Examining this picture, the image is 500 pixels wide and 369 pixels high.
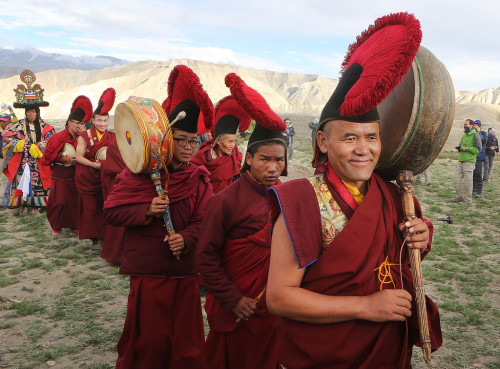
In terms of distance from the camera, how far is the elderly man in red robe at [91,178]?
261 inches

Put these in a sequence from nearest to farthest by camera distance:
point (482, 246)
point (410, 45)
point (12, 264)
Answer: point (410, 45)
point (12, 264)
point (482, 246)

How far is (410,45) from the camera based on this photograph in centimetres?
150

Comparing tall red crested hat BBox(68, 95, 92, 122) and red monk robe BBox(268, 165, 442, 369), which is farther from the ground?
tall red crested hat BBox(68, 95, 92, 122)

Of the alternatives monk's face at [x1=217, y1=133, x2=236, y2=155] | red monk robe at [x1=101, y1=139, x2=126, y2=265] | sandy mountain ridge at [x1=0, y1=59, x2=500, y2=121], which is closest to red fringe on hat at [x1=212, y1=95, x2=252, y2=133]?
monk's face at [x1=217, y1=133, x2=236, y2=155]

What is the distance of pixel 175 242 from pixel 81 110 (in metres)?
5.22

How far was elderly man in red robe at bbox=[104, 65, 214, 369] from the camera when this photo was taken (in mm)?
2898

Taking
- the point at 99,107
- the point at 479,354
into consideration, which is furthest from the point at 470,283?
the point at 99,107

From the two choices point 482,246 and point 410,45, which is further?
point 482,246

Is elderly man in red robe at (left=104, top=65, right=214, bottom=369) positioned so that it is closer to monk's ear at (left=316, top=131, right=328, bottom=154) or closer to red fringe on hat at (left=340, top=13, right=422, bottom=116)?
monk's ear at (left=316, top=131, right=328, bottom=154)

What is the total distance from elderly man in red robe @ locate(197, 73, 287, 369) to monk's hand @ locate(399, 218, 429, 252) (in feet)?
4.12

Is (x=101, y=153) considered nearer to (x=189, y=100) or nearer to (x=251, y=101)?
(x=189, y=100)

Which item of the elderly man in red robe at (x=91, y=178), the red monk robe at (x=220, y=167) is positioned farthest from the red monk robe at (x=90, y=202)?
the red monk robe at (x=220, y=167)

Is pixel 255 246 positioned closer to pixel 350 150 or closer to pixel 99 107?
pixel 350 150

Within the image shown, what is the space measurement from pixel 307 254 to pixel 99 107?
5.60 metres
